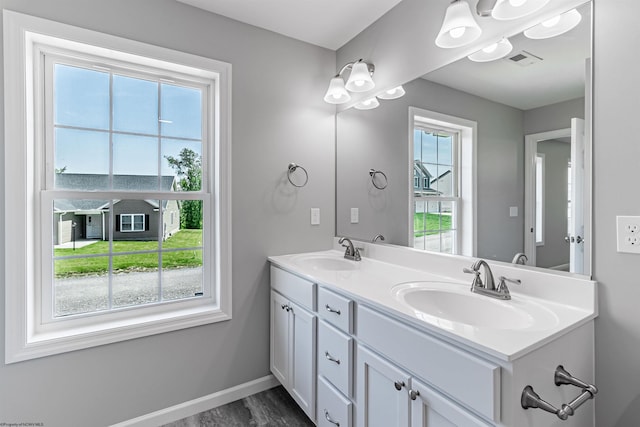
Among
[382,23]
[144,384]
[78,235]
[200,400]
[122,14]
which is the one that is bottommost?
[200,400]

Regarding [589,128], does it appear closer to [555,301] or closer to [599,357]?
[555,301]

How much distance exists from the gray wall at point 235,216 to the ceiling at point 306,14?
0.21 feet

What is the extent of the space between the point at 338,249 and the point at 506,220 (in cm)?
122

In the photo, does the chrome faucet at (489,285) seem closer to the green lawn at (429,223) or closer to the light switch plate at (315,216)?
the green lawn at (429,223)

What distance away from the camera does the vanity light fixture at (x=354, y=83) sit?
1900mm

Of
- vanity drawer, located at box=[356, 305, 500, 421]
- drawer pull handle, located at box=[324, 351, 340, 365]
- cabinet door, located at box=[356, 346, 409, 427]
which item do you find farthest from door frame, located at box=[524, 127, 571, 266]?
drawer pull handle, located at box=[324, 351, 340, 365]

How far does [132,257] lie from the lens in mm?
1813

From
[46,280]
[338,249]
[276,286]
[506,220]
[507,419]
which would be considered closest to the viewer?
[507,419]

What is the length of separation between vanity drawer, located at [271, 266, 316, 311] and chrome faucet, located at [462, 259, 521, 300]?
30.5 inches

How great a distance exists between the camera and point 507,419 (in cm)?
79

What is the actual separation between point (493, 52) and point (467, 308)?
45.3 inches

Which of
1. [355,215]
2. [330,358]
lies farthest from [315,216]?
[330,358]

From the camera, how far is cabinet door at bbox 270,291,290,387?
1.88 meters

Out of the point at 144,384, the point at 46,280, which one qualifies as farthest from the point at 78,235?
the point at 144,384
